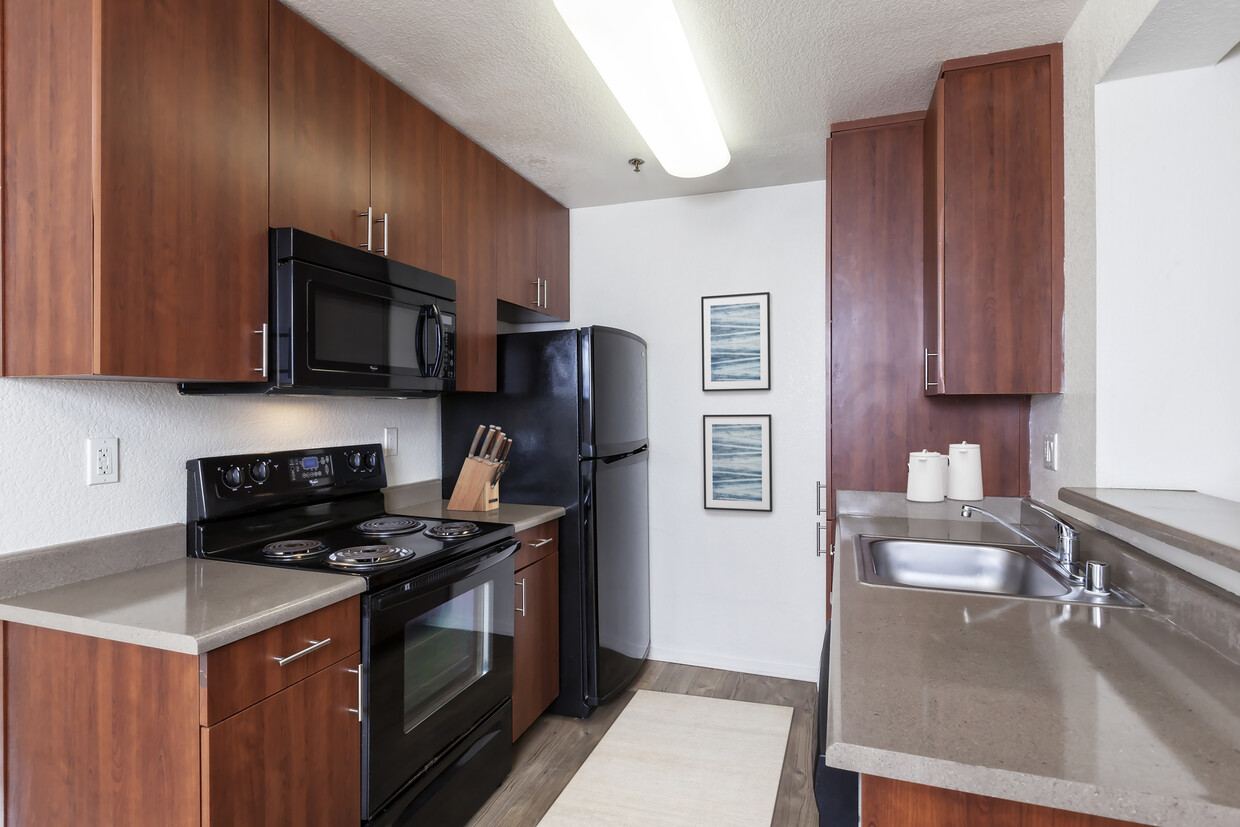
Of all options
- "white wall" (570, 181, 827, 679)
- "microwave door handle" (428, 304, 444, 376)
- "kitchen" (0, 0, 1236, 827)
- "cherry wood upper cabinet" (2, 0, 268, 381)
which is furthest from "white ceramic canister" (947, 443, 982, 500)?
"cherry wood upper cabinet" (2, 0, 268, 381)

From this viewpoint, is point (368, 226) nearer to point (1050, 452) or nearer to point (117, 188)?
point (117, 188)

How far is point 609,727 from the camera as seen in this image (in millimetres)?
2574

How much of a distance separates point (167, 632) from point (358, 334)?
0.91 meters

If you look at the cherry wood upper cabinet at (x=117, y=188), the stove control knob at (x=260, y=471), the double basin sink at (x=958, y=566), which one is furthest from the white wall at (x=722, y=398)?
the cherry wood upper cabinet at (x=117, y=188)

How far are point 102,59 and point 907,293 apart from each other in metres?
2.29

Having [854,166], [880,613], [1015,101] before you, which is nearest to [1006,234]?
[1015,101]

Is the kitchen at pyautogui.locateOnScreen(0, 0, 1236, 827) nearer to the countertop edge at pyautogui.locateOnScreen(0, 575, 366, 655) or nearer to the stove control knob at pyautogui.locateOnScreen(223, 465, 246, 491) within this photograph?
the stove control knob at pyautogui.locateOnScreen(223, 465, 246, 491)

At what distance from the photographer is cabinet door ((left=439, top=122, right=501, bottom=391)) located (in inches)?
92.7

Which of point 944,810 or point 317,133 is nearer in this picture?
point 944,810

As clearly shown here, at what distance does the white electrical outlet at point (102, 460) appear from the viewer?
5.07 feet

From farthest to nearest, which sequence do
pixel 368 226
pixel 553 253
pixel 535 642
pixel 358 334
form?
pixel 553 253 < pixel 535 642 < pixel 368 226 < pixel 358 334

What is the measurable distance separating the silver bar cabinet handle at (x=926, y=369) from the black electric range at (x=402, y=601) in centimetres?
148

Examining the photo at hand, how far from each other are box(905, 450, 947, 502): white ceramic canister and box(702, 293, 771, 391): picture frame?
0.98m

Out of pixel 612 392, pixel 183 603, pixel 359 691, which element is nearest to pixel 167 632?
pixel 183 603
